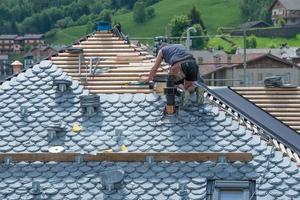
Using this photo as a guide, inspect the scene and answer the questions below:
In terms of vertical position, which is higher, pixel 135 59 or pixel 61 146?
pixel 135 59

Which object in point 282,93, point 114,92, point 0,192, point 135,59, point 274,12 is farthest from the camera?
point 274,12

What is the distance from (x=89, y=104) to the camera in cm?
1602

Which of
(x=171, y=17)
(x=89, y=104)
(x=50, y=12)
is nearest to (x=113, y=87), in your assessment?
(x=89, y=104)

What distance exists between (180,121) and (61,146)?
2.24 m

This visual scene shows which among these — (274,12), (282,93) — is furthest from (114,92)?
(274,12)

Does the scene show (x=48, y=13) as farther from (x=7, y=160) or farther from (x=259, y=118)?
(x=7, y=160)

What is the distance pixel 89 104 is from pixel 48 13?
16134cm

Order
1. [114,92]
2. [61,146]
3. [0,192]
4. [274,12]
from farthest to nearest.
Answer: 1. [274,12]
2. [114,92]
3. [61,146]
4. [0,192]

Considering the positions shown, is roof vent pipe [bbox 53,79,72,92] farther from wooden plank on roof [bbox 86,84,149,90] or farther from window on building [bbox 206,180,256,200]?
window on building [bbox 206,180,256,200]

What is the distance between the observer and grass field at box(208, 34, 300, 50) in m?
118

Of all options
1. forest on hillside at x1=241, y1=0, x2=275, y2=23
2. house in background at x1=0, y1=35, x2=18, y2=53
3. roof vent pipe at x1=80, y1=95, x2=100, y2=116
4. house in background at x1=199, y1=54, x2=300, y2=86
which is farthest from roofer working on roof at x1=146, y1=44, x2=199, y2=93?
house in background at x1=0, y1=35, x2=18, y2=53

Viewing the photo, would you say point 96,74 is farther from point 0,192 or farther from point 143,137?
point 0,192

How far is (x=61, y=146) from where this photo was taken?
50.5ft

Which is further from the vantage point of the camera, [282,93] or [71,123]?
[282,93]
